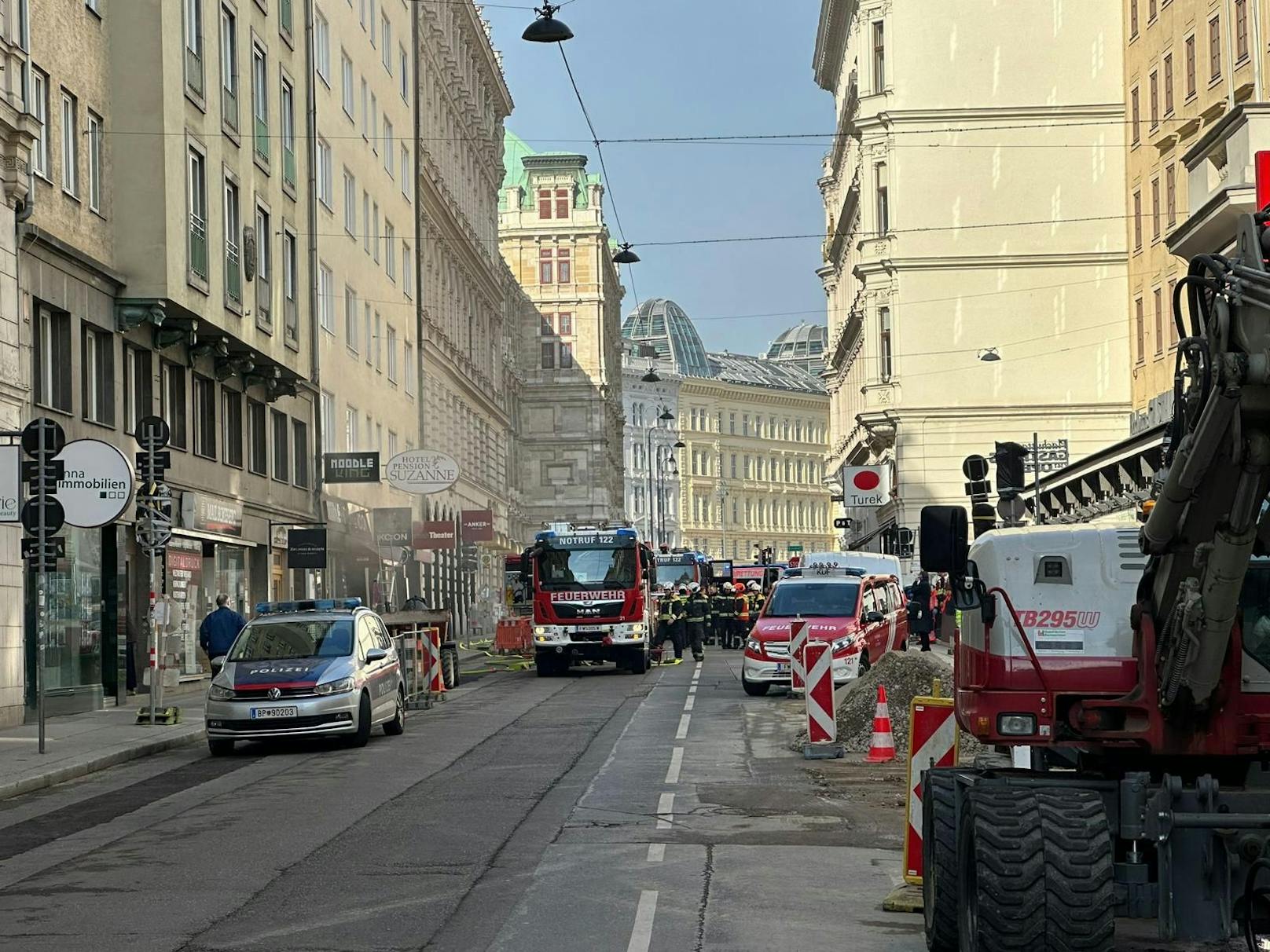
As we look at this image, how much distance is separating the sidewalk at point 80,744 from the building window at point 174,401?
20.5 ft

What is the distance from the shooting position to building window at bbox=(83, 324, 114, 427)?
96.5 feet

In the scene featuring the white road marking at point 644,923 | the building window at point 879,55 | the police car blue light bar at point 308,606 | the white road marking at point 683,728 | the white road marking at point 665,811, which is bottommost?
the white road marking at point 683,728

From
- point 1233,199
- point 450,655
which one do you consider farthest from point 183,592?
point 1233,199

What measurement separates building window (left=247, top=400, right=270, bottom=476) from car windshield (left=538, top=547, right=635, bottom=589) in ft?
20.6

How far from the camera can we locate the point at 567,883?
11.3m

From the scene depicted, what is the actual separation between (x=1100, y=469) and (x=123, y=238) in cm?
2202

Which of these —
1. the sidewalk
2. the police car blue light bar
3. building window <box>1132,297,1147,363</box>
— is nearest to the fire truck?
the sidewalk

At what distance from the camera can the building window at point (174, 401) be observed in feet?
109

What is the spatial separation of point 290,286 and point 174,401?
8.77m

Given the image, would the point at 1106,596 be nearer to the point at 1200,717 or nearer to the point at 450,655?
the point at 1200,717

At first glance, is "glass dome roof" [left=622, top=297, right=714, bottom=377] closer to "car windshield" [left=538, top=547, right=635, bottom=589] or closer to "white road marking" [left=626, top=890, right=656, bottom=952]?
"car windshield" [left=538, top=547, right=635, bottom=589]

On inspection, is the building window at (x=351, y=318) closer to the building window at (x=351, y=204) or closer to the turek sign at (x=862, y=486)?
the building window at (x=351, y=204)

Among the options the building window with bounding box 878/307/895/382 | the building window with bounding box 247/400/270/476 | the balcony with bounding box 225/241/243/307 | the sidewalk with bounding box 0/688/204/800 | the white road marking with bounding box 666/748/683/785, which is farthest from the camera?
the building window with bounding box 878/307/895/382

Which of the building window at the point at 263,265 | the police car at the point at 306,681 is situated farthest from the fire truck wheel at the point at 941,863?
the building window at the point at 263,265
